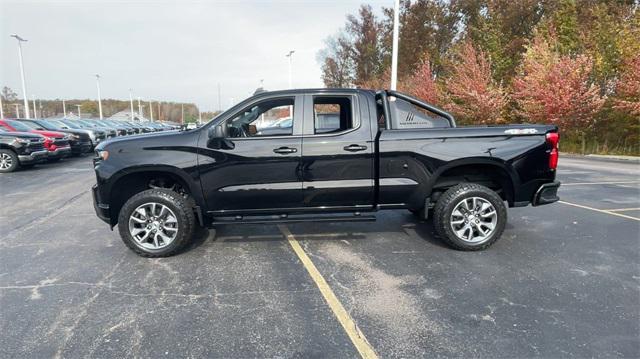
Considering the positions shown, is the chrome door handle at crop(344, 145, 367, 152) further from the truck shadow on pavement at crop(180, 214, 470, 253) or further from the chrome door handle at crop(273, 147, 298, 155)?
the truck shadow on pavement at crop(180, 214, 470, 253)

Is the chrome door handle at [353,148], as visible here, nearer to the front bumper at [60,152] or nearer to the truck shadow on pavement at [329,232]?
the truck shadow on pavement at [329,232]

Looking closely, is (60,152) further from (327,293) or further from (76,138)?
(327,293)

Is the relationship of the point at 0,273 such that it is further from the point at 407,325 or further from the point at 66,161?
the point at 66,161

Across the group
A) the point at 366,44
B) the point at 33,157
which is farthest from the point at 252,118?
the point at 366,44

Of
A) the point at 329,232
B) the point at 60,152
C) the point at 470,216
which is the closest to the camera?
the point at 470,216

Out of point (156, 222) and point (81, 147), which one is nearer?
point (156, 222)

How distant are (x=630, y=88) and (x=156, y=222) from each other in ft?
54.7

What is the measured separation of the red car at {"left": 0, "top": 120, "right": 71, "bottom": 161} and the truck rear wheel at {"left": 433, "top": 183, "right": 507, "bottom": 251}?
12685 mm

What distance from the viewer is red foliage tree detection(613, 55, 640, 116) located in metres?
13.4

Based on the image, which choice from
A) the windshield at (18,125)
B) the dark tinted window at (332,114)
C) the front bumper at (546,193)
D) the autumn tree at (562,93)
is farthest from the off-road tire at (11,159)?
the autumn tree at (562,93)

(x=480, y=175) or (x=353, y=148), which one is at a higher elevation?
(x=353, y=148)

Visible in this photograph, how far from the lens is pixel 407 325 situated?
292 centimetres

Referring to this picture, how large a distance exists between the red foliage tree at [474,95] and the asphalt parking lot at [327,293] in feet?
44.2

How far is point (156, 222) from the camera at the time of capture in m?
4.28
